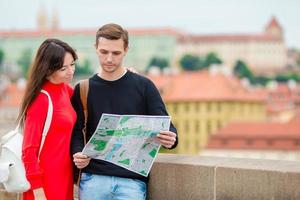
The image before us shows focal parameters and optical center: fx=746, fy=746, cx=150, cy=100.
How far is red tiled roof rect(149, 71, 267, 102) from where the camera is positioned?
6381 centimetres

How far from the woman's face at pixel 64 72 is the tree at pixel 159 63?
9604 cm

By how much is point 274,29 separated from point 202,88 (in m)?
52.6

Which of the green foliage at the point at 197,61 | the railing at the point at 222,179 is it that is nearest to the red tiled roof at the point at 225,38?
the green foliage at the point at 197,61

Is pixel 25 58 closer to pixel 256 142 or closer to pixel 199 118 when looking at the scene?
pixel 199 118

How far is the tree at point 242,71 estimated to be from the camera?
9538 cm

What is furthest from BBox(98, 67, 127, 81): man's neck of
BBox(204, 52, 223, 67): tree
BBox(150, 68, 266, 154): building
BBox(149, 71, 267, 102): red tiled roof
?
BBox(204, 52, 223, 67): tree

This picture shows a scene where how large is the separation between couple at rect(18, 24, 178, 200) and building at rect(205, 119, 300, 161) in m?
47.9

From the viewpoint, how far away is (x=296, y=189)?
9.55 ft

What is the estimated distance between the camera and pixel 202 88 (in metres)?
64.6

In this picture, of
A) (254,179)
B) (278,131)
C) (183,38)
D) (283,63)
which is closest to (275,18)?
(283,63)

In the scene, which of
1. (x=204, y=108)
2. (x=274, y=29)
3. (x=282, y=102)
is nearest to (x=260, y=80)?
(x=282, y=102)

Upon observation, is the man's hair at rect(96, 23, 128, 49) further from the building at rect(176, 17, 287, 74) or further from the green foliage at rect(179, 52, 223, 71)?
the building at rect(176, 17, 287, 74)

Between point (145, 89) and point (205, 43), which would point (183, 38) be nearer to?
point (205, 43)

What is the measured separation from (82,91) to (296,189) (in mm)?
926
